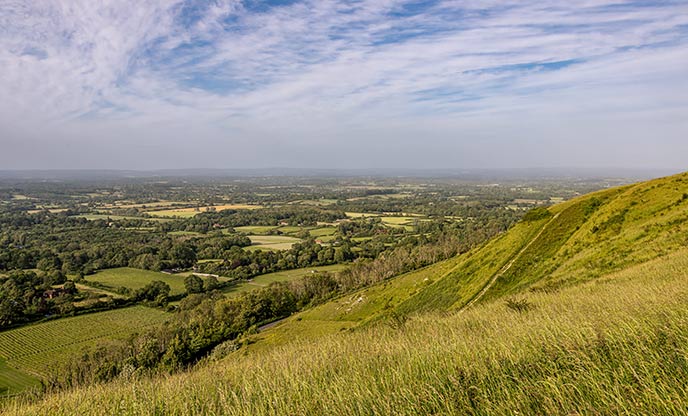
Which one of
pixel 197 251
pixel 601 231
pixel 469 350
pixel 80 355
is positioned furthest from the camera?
pixel 197 251

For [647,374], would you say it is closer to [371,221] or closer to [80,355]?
[80,355]

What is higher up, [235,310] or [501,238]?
[501,238]

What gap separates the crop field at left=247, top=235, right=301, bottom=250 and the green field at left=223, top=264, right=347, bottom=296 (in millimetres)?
19212

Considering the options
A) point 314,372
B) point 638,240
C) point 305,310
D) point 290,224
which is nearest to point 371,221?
point 290,224

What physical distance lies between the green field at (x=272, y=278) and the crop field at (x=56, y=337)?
48.3 feet

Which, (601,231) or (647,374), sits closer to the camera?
(647,374)

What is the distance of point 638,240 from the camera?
79.6 ft

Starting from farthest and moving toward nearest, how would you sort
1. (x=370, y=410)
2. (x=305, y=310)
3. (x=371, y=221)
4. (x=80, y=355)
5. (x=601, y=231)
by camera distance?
(x=371, y=221) → (x=305, y=310) → (x=80, y=355) → (x=601, y=231) → (x=370, y=410)

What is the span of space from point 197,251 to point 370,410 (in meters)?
110

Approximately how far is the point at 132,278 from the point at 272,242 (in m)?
42.5

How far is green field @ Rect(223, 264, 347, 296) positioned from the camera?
7206cm

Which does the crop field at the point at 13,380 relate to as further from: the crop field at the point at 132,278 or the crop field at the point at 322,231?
the crop field at the point at 322,231

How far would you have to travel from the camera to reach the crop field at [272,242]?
4124 inches

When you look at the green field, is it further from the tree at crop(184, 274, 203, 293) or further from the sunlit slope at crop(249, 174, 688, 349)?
the sunlit slope at crop(249, 174, 688, 349)
